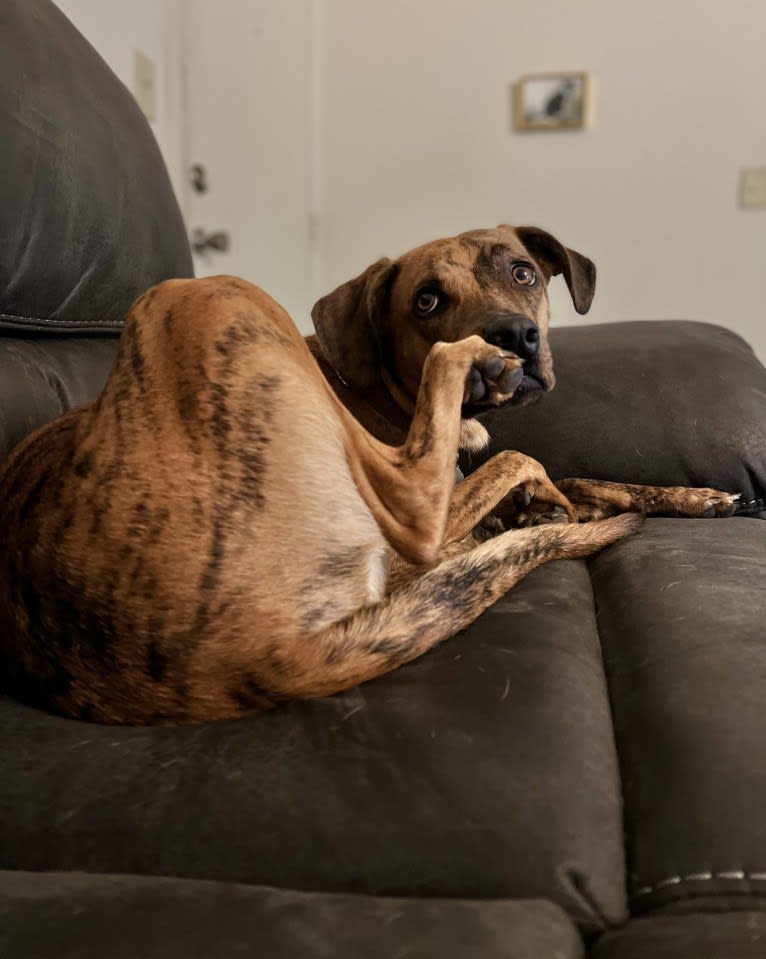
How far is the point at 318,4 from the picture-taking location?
13.8ft

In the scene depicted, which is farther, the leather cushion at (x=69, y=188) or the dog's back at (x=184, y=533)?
the leather cushion at (x=69, y=188)

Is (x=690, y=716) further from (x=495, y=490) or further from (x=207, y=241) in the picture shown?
(x=207, y=241)

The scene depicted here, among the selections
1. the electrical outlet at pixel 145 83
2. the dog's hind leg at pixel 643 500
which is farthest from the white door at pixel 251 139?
the dog's hind leg at pixel 643 500

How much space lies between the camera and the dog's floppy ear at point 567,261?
2.02 m

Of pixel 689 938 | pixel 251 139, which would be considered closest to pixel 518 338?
pixel 689 938

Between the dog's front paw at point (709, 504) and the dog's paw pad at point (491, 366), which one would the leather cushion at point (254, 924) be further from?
the dog's front paw at point (709, 504)

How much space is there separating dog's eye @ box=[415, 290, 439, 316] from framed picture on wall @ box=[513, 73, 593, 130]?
105 inches

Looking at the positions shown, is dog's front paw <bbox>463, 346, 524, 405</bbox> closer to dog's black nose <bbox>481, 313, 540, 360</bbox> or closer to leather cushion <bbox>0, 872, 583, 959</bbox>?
dog's black nose <bbox>481, 313, 540, 360</bbox>

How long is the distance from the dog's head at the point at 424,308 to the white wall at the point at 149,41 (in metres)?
1.63

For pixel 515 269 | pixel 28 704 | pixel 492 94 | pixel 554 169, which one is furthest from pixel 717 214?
pixel 28 704

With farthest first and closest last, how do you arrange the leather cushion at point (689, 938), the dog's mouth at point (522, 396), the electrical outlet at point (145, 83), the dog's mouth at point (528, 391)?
the electrical outlet at point (145, 83)
the dog's mouth at point (528, 391)
the dog's mouth at point (522, 396)
the leather cushion at point (689, 938)

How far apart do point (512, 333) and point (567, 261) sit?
49cm

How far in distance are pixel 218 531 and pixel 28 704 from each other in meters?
0.37

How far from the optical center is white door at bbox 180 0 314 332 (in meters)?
3.72
